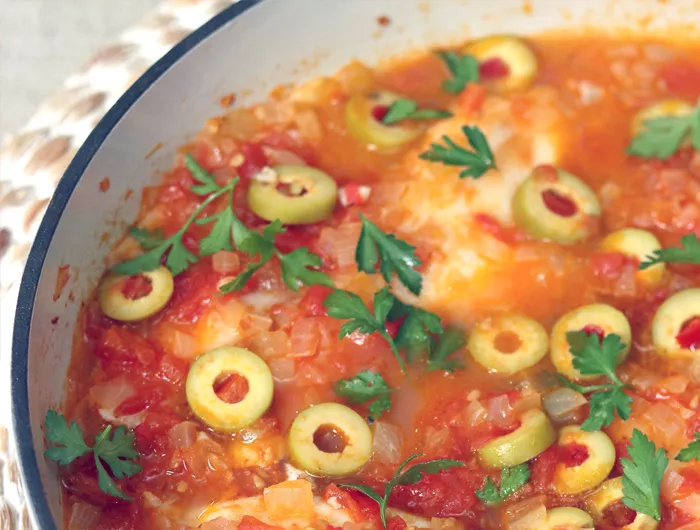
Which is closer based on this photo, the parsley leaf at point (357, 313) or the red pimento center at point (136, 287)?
the parsley leaf at point (357, 313)

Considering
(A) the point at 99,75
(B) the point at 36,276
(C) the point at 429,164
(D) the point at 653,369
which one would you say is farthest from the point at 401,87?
(B) the point at 36,276

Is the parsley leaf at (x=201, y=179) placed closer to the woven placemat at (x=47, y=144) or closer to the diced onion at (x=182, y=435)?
the woven placemat at (x=47, y=144)

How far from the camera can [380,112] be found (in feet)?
13.4

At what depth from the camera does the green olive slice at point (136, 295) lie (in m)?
3.47

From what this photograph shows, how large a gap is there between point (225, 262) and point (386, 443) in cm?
96

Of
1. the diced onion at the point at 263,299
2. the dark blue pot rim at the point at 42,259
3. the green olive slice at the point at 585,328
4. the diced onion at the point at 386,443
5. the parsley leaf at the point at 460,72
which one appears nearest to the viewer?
the dark blue pot rim at the point at 42,259

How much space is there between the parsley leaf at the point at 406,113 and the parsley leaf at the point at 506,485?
5.28 feet

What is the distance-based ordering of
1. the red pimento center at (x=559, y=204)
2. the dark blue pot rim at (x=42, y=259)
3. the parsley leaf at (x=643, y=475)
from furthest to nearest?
the red pimento center at (x=559, y=204) < the parsley leaf at (x=643, y=475) < the dark blue pot rim at (x=42, y=259)

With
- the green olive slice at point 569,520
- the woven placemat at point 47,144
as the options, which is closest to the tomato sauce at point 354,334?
the green olive slice at point 569,520

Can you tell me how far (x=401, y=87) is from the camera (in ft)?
14.0

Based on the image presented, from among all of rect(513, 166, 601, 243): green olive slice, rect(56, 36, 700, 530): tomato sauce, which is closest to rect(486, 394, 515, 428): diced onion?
rect(56, 36, 700, 530): tomato sauce

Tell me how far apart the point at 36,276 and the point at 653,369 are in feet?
7.47

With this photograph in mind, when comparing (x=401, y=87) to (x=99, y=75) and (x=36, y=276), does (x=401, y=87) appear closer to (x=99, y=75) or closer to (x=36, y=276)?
(x=99, y=75)

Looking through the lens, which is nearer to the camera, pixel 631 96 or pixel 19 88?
pixel 631 96
